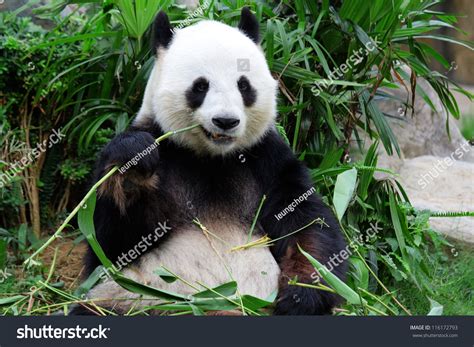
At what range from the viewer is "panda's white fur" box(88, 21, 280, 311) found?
4.38 m

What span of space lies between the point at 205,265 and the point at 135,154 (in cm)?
85

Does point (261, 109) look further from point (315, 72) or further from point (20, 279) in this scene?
point (20, 279)

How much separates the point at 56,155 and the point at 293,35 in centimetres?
233

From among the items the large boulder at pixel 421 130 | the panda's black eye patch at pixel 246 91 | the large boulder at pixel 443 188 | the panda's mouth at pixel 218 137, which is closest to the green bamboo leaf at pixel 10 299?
the panda's mouth at pixel 218 137

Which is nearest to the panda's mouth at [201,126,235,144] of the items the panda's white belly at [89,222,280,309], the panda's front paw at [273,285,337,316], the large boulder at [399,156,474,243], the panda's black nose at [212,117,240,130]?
the panda's black nose at [212,117,240,130]

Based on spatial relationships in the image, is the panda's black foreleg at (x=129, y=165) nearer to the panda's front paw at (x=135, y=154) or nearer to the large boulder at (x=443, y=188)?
the panda's front paw at (x=135, y=154)

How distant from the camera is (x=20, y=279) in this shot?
5738 mm

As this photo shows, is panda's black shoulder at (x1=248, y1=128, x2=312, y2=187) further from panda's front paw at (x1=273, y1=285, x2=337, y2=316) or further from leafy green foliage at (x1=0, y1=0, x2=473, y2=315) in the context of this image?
leafy green foliage at (x1=0, y1=0, x2=473, y2=315)

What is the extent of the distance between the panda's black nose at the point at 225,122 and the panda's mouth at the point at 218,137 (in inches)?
4.7

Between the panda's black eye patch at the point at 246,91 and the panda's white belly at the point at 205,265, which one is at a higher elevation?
the panda's black eye patch at the point at 246,91

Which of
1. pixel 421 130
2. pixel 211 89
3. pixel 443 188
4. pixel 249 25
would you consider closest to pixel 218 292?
pixel 211 89

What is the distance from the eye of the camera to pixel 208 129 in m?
4.36

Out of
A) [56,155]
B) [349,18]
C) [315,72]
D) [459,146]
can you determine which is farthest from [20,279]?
[459,146]

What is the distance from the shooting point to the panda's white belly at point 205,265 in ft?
14.5
